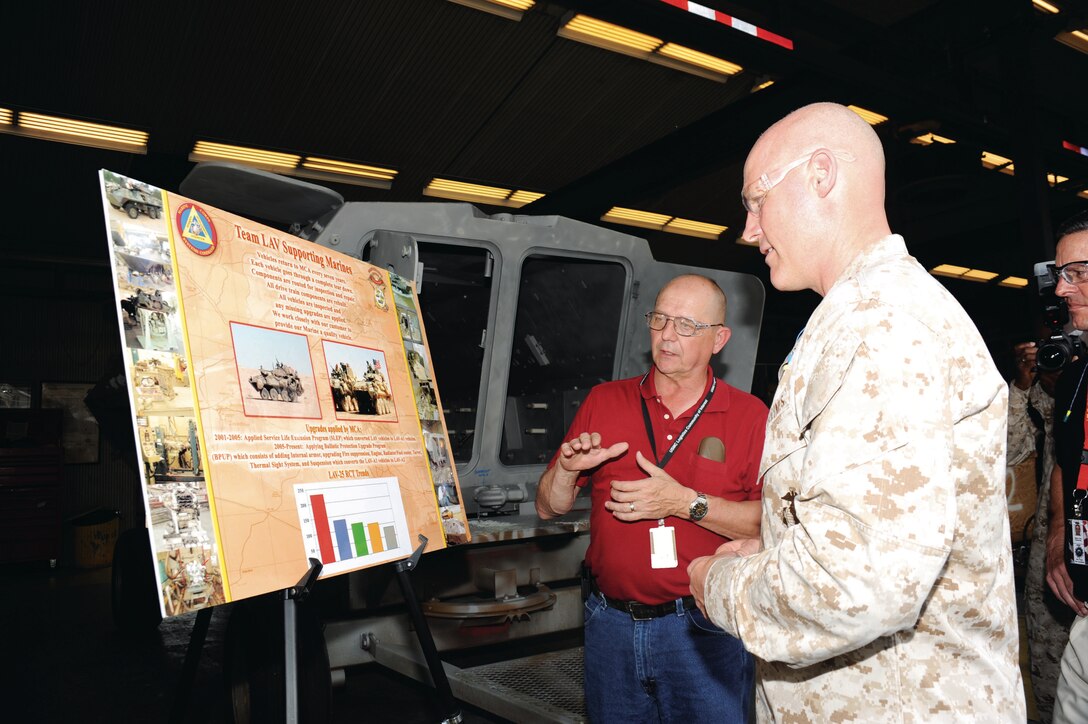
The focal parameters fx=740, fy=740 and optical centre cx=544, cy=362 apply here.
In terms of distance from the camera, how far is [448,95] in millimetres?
6934

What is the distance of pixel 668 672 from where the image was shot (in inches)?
84.5

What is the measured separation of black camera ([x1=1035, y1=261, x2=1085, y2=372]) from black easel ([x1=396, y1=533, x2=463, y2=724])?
2.25m

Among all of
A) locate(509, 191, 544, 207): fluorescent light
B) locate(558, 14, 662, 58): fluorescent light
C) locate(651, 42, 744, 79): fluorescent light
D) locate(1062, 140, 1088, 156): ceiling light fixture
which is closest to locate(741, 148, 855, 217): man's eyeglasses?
locate(558, 14, 662, 58): fluorescent light

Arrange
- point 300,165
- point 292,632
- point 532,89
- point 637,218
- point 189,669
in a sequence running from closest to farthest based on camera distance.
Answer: point 292,632
point 189,669
point 532,89
point 300,165
point 637,218

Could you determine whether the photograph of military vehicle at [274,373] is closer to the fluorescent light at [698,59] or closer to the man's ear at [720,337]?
the man's ear at [720,337]

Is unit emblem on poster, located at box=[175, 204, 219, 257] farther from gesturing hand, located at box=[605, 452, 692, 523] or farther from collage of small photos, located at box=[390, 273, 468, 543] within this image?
gesturing hand, located at box=[605, 452, 692, 523]

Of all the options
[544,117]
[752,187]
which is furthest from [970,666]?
[544,117]

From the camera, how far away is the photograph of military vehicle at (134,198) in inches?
65.3

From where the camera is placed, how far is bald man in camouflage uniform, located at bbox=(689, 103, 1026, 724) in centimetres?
94

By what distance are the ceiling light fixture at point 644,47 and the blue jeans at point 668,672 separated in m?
4.85

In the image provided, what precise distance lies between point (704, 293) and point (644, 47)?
4.49 meters

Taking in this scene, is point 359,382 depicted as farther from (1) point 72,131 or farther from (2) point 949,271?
(2) point 949,271

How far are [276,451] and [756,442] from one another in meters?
1.45

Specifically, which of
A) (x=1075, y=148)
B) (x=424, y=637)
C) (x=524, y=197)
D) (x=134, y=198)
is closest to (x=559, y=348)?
(x=424, y=637)
